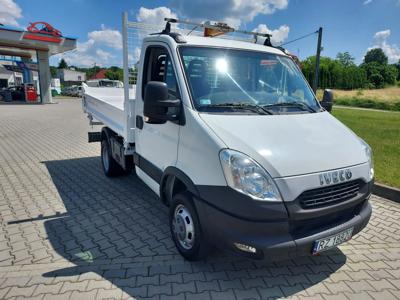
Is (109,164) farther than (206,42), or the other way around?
(109,164)

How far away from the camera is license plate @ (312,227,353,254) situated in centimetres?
254

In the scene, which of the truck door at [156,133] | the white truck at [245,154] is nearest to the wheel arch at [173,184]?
the white truck at [245,154]

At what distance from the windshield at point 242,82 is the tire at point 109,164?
3318 mm

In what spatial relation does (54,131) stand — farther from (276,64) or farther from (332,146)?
(332,146)

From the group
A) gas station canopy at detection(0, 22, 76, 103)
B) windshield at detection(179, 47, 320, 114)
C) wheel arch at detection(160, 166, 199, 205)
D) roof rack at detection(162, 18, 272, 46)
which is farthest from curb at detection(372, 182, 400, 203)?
gas station canopy at detection(0, 22, 76, 103)

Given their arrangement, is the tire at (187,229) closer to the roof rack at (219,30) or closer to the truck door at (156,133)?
the truck door at (156,133)

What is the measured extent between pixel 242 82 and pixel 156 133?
4.00 ft

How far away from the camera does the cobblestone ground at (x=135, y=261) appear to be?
2.76 meters

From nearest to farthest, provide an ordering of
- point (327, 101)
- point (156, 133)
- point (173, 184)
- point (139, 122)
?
1. point (173, 184)
2. point (156, 133)
3. point (139, 122)
4. point (327, 101)

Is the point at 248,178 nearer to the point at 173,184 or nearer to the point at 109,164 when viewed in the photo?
the point at 173,184

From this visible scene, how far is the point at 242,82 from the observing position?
3273mm

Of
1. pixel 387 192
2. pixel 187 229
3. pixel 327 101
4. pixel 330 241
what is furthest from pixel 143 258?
pixel 387 192

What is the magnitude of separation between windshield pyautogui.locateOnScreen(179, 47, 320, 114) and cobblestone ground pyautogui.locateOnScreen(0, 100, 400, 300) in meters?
1.76

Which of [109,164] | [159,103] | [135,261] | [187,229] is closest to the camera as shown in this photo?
[159,103]
